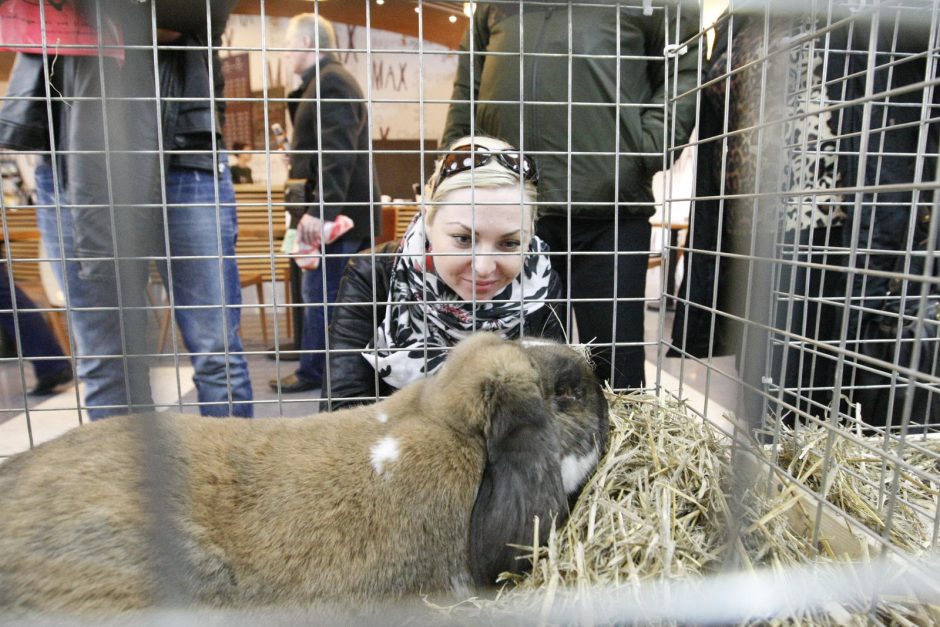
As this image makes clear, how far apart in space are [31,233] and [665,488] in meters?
4.75

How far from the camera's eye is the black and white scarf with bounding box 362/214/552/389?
1807mm

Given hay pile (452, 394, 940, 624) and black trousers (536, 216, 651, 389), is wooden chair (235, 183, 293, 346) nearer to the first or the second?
black trousers (536, 216, 651, 389)

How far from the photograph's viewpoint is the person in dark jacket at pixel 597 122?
1922mm

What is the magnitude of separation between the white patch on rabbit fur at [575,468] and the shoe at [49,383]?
3.48 m

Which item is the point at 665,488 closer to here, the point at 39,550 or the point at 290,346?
the point at 39,550

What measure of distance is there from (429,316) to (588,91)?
0.98 metres

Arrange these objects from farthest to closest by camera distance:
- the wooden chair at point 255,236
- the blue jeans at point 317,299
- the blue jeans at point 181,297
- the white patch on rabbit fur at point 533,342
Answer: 1. the wooden chair at point 255,236
2. the blue jeans at point 317,299
3. the blue jeans at point 181,297
4. the white patch on rabbit fur at point 533,342

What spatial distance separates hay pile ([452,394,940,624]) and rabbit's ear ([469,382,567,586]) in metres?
0.05

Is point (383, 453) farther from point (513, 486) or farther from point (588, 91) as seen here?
point (588, 91)

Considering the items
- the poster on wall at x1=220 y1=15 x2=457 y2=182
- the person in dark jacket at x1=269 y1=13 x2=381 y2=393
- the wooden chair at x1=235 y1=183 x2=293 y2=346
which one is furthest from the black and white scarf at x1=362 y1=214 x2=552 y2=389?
the poster on wall at x1=220 y1=15 x2=457 y2=182

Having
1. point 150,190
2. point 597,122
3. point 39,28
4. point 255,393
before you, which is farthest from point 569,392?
point 255,393

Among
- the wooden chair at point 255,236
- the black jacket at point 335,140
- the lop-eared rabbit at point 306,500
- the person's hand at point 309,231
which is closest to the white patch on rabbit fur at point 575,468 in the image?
the lop-eared rabbit at point 306,500

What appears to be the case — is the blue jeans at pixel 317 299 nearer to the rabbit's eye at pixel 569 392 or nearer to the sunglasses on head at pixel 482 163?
the sunglasses on head at pixel 482 163

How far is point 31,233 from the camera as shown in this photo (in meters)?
4.35
